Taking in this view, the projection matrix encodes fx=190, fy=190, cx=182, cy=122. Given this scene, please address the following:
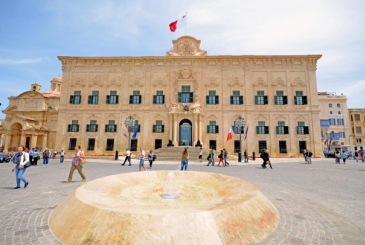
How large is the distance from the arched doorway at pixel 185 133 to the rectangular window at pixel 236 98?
6.85m

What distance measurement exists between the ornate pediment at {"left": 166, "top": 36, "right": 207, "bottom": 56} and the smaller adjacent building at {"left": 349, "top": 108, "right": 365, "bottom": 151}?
42.2 m

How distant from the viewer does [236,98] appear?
Result: 2675cm

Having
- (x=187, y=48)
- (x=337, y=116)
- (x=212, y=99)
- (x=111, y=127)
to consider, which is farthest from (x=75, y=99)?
(x=337, y=116)

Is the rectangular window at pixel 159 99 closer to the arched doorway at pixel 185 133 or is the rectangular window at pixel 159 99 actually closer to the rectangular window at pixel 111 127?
the arched doorway at pixel 185 133

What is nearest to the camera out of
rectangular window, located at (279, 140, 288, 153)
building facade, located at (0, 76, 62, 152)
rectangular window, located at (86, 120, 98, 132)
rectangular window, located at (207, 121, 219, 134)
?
rectangular window, located at (279, 140, 288, 153)

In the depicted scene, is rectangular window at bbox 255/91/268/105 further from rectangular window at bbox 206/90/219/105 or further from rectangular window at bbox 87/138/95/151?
rectangular window at bbox 87/138/95/151

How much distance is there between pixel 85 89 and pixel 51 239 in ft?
93.7

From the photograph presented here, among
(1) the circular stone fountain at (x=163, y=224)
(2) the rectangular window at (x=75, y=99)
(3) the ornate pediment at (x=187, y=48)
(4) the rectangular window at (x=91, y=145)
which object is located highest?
(3) the ornate pediment at (x=187, y=48)

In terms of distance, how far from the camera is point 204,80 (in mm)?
27094

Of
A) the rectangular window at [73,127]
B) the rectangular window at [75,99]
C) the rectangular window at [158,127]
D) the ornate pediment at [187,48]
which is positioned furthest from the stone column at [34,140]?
the ornate pediment at [187,48]

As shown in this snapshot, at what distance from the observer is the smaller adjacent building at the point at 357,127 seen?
146ft

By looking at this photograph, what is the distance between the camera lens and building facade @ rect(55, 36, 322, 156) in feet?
84.8

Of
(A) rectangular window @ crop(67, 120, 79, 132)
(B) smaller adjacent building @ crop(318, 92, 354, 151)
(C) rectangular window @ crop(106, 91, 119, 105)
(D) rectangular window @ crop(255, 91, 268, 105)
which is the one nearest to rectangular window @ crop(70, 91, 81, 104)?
(A) rectangular window @ crop(67, 120, 79, 132)

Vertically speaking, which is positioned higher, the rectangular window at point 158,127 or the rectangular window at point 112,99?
the rectangular window at point 112,99
